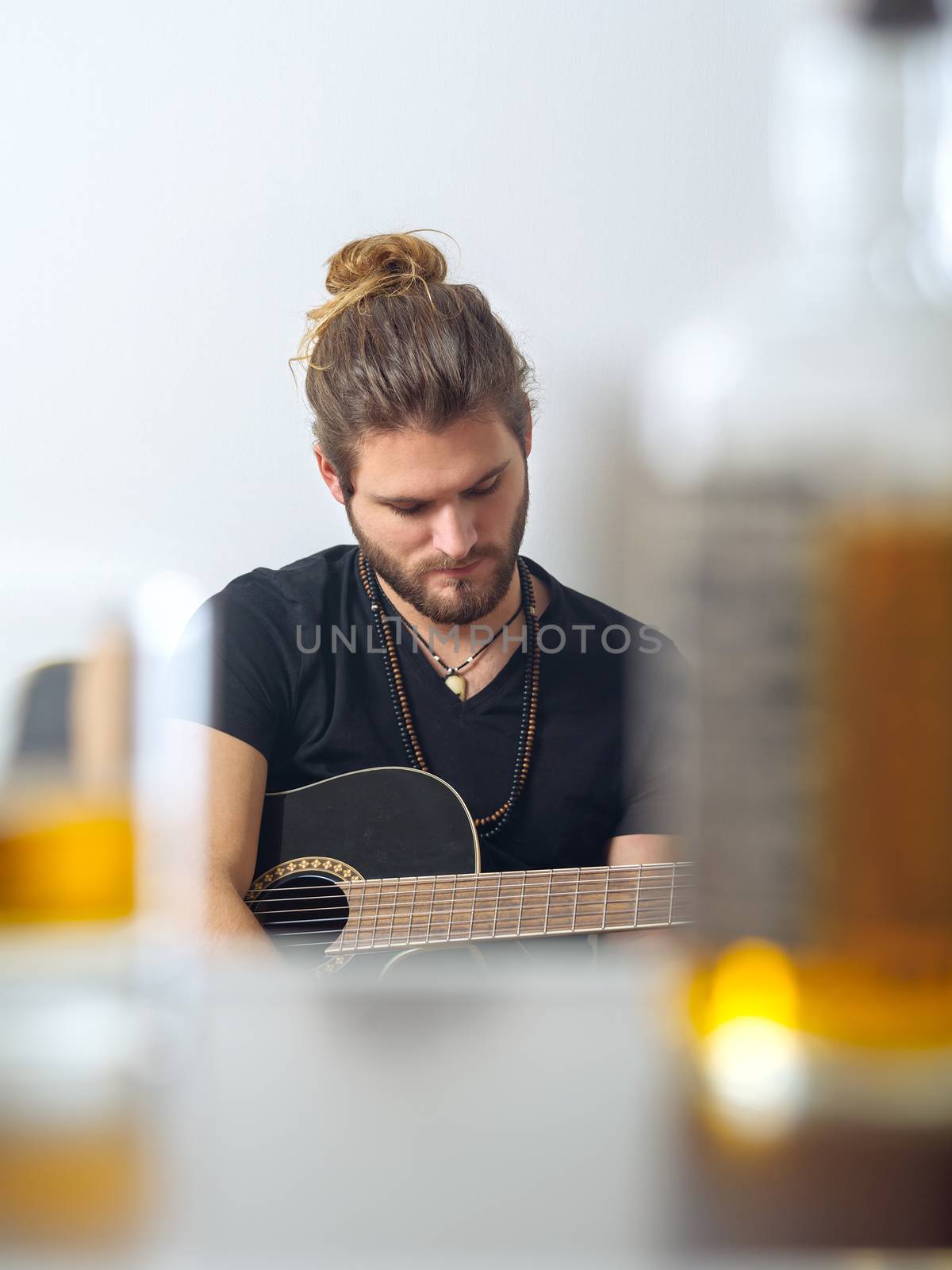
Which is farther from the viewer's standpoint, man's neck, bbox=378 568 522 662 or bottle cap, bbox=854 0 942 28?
man's neck, bbox=378 568 522 662

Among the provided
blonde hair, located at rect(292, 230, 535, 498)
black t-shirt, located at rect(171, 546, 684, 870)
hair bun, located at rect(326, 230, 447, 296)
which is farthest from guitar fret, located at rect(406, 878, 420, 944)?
hair bun, located at rect(326, 230, 447, 296)

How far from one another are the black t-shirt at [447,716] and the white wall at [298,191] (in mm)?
227

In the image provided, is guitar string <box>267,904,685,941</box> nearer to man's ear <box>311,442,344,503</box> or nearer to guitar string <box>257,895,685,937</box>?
guitar string <box>257,895,685,937</box>

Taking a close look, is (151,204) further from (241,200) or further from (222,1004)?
(222,1004)

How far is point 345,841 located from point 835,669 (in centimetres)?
130

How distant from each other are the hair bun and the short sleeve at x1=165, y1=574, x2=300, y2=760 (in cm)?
43

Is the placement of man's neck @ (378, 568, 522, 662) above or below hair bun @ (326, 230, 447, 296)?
below

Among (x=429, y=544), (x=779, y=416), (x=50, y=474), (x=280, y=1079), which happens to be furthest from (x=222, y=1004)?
(x=50, y=474)

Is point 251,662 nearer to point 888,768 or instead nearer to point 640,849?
point 640,849

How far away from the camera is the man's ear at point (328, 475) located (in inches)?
65.1

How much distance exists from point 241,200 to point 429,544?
590 mm

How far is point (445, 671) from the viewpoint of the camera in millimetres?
1564

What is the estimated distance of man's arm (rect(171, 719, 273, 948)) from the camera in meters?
1.36

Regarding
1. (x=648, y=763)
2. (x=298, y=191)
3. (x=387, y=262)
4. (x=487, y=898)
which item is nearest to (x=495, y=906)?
(x=487, y=898)
